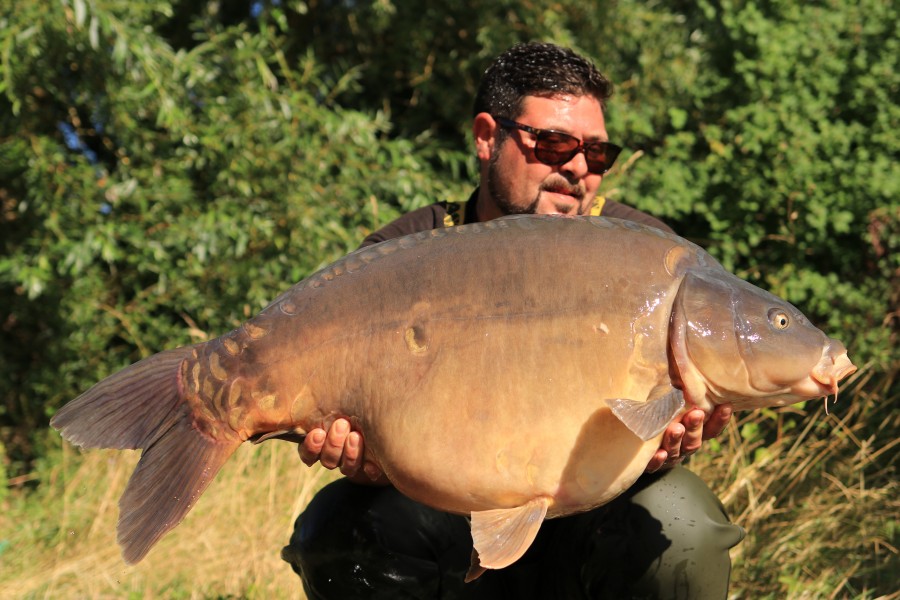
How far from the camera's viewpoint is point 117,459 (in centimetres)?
375

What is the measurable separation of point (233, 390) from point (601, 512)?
813mm

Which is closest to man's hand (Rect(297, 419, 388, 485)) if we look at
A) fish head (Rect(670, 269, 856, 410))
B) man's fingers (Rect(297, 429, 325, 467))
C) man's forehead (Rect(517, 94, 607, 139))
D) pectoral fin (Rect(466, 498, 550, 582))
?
man's fingers (Rect(297, 429, 325, 467))

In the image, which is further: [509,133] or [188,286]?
[188,286]

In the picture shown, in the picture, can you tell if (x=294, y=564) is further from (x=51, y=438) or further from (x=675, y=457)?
(x=51, y=438)

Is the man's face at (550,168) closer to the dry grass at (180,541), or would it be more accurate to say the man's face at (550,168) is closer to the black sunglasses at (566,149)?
the black sunglasses at (566,149)

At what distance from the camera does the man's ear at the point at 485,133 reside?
245cm

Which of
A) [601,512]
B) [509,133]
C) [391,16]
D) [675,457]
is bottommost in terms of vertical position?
[391,16]

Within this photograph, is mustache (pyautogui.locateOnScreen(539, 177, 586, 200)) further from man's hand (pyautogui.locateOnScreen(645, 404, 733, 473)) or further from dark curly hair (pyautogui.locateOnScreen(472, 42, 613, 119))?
man's hand (pyautogui.locateOnScreen(645, 404, 733, 473))

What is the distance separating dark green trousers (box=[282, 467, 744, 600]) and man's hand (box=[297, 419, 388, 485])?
227 mm

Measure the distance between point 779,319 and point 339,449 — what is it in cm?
80

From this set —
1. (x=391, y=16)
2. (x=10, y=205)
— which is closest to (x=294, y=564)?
(x=10, y=205)

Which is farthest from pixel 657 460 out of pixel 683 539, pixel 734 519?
pixel 734 519

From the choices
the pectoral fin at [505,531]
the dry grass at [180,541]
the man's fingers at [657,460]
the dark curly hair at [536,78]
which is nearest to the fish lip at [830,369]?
the man's fingers at [657,460]

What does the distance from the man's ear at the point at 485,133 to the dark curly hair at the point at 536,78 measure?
0.02 metres
